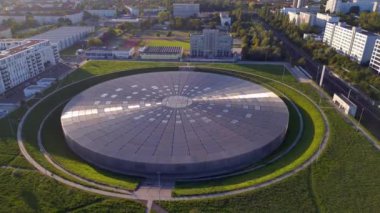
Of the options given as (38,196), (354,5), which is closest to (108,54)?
(38,196)

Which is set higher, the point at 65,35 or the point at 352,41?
the point at 352,41

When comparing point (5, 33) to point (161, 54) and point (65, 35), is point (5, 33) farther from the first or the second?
point (161, 54)

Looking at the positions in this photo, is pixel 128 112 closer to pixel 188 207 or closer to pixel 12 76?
pixel 188 207

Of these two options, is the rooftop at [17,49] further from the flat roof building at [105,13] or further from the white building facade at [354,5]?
the white building facade at [354,5]

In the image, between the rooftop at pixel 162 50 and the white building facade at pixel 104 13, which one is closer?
the rooftop at pixel 162 50

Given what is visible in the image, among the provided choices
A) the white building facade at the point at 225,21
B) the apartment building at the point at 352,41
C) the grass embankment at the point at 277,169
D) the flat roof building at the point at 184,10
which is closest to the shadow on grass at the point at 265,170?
the grass embankment at the point at 277,169
